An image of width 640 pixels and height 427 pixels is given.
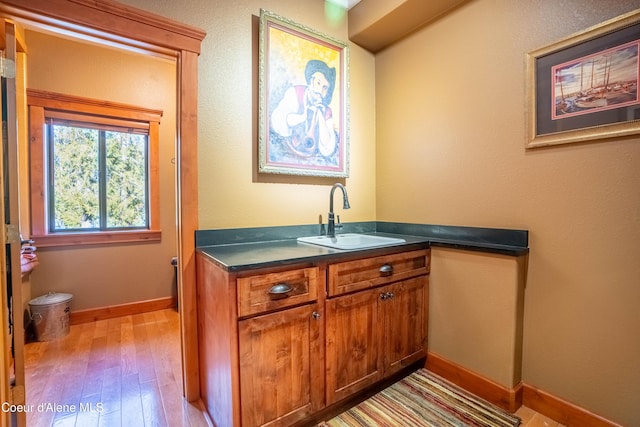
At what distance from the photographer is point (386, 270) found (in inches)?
67.5

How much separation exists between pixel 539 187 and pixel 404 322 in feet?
3.61

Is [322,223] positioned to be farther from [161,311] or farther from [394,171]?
[161,311]

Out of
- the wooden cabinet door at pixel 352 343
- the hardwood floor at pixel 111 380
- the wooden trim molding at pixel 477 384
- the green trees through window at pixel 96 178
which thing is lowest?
the hardwood floor at pixel 111 380

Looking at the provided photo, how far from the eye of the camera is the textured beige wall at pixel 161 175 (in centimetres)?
269

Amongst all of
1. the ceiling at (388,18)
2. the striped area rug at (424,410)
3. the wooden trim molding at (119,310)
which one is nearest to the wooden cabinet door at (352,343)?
the striped area rug at (424,410)

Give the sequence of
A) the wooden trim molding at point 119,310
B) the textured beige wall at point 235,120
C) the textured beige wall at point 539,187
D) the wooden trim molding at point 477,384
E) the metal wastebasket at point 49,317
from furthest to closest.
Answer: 1. the wooden trim molding at point 119,310
2. the metal wastebasket at point 49,317
3. the textured beige wall at point 235,120
4. the wooden trim molding at point 477,384
5. the textured beige wall at point 539,187

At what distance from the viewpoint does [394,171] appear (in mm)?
2359

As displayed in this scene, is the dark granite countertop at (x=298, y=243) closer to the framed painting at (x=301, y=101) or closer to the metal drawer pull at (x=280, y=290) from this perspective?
the metal drawer pull at (x=280, y=290)

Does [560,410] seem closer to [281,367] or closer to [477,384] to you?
[477,384]

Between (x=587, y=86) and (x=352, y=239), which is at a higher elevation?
(x=587, y=86)

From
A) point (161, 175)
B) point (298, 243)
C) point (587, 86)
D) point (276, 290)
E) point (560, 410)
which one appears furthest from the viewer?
point (161, 175)

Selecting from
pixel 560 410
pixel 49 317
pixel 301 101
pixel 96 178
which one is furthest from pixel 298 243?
pixel 96 178

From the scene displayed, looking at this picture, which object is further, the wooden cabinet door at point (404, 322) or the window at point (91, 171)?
the window at point (91, 171)

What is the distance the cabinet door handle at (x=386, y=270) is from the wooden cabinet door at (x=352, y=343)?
4.5 inches
